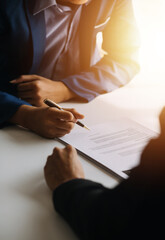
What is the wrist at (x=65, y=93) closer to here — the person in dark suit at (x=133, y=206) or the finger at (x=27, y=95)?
the finger at (x=27, y=95)

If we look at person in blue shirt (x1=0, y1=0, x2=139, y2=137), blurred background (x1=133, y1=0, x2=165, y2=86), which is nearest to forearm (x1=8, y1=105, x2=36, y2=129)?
person in blue shirt (x1=0, y1=0, x2=139, y2=137)

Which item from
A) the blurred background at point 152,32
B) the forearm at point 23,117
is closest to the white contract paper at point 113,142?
the forearm at point 23,117

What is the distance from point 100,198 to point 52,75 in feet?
3.22

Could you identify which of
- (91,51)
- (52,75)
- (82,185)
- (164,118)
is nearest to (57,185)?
(82,185)

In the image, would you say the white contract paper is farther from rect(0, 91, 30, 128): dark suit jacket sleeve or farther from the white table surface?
rect(0, 91, 30, 128): dark suit jacket sleeve

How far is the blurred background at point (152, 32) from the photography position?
6.30ft

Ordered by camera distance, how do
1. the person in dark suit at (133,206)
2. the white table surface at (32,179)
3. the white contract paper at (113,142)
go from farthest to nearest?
the white contract paper at (113,142) < the white table surface at (32,179) < the person in dark suit at (133,206)

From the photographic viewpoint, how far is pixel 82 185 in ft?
1.82

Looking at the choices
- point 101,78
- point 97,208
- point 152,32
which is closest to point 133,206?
point 97,208

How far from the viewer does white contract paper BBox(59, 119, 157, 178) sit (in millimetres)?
754

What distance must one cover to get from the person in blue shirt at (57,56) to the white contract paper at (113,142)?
0.06 m

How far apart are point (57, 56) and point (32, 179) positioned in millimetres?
778

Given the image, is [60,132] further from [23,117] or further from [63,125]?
[23,117]

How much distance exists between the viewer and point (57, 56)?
132 cm
